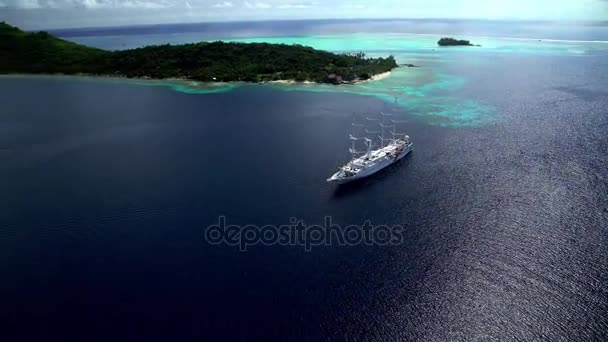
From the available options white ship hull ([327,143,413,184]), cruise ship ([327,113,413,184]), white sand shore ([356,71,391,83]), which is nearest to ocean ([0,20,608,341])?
white ship hull ([327,143,413,184])

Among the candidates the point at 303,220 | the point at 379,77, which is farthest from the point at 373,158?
the point at 379,77

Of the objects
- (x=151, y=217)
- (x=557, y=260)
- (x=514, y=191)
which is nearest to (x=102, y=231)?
(x=151, y=217)

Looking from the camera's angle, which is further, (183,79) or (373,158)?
(183,79)

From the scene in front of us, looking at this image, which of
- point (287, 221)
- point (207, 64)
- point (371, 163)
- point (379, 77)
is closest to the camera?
point (287, 221)

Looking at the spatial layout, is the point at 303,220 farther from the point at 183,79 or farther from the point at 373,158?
the point at 183,79

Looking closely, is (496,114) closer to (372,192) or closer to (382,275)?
(372,192)

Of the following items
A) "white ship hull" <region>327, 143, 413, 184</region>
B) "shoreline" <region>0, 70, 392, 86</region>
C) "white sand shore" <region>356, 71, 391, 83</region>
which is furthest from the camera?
"white sand shore" <region>356, 71, 391, 83</region>

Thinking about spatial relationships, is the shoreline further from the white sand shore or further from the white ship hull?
the white ship hull
